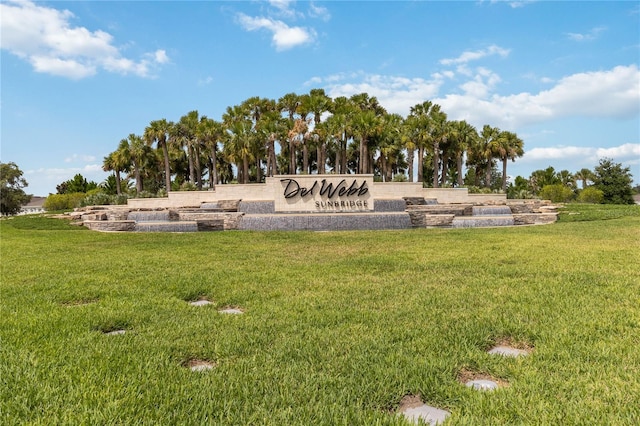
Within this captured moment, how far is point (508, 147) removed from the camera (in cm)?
4294

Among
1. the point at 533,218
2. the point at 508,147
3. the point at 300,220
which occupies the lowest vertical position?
the point at 533,218

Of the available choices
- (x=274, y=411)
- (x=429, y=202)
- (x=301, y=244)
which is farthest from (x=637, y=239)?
(x=429, y=202)

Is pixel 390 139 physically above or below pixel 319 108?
below

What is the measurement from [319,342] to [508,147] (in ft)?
148

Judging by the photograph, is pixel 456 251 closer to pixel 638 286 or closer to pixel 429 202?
pixel 638 286

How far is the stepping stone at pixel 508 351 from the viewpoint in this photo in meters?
3.44

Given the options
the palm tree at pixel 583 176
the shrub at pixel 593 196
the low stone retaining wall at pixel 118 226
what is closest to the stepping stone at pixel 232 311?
the low stone retaining wall at pixel 118 226

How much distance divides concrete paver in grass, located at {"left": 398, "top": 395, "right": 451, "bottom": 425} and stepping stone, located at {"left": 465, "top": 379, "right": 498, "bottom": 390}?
0.41 meters

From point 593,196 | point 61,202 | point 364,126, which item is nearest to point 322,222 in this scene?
point 364,126

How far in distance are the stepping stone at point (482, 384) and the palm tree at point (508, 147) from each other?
44.0 metres

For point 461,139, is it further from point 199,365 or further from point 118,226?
point 199,365

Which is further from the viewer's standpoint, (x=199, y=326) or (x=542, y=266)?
(x=542, y=266)

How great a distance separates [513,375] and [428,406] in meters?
0.83

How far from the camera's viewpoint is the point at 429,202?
90.4 feet
